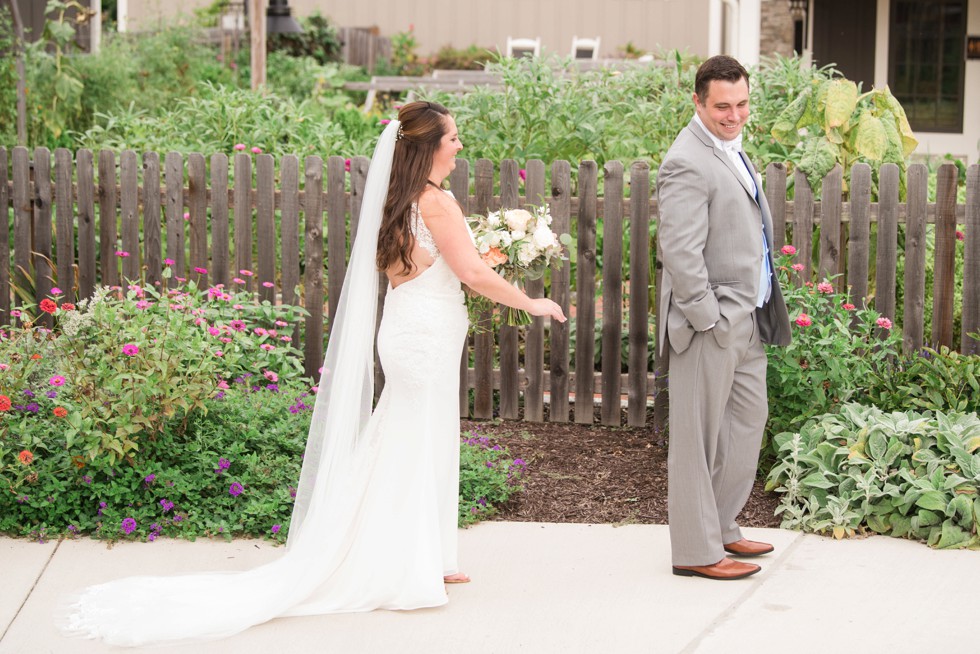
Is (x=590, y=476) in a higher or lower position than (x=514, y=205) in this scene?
lower

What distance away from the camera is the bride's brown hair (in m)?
4.20

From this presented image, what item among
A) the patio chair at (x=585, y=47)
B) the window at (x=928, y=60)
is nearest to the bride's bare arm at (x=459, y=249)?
the window at (x=928, y=60)

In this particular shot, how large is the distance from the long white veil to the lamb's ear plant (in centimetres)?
190

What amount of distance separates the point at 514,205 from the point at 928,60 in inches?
421

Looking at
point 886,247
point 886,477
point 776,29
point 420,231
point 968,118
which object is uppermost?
point 776,29

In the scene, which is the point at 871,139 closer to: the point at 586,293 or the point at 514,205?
the point at 586,293

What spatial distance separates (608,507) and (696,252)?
1.60 m

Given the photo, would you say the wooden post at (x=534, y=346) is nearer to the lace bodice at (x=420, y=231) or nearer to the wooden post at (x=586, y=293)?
the wooden post at (x=586, y=293)

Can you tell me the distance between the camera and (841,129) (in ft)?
21.7

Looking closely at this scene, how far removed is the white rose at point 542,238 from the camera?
4367mm

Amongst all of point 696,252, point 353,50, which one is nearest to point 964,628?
point 696,252

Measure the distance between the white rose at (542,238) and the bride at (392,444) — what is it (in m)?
0.21

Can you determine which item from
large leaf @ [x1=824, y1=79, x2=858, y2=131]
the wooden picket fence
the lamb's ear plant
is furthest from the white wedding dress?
large leaf @ [x1=824, y1=79, x2=858, y2=131]

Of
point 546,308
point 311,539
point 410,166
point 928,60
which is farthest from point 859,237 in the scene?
point 928,60
